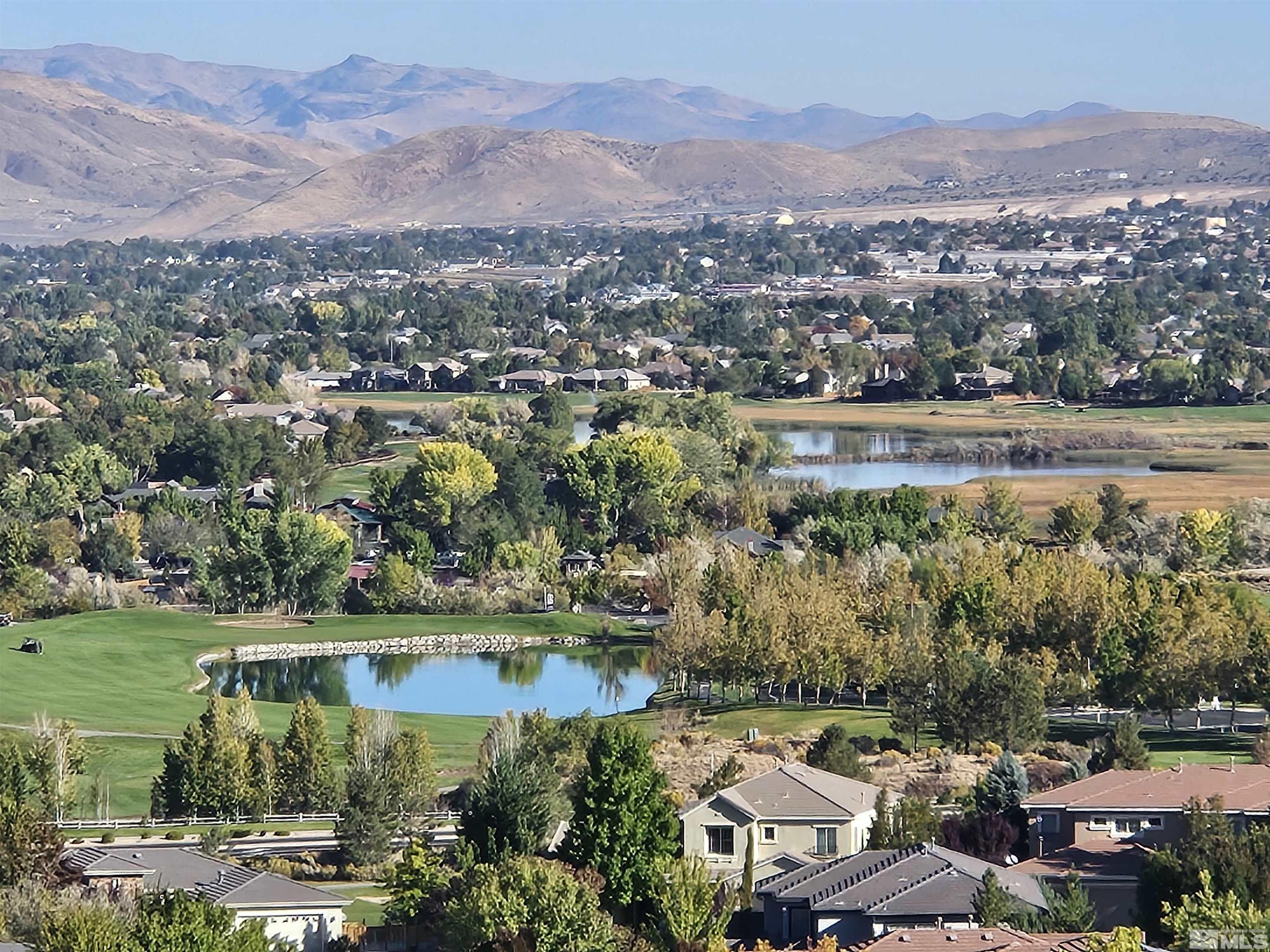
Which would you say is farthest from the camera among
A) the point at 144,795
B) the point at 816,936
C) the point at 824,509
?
the point at 824,509

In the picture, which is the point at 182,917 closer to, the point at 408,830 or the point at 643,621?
the point at 408,830

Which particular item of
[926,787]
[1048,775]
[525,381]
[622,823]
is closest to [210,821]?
[622,823]

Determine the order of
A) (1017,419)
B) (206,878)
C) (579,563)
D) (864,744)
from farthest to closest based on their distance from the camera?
(1017,419), (579,563), (864,744), (206,878)

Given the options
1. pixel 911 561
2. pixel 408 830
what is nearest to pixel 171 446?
pixel 911 561

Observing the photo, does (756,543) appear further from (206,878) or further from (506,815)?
(206,878)

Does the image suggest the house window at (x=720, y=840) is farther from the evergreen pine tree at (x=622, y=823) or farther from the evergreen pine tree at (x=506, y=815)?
the evergreen pine tree at (x=506, y=815)

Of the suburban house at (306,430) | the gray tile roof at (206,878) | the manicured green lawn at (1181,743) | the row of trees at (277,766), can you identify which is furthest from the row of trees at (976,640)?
the suburban house at (306,430)

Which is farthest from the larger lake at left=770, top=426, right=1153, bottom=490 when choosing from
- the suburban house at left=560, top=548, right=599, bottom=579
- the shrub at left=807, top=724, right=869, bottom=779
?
the shrub at left=807, top=724, right=869, bottom=779
